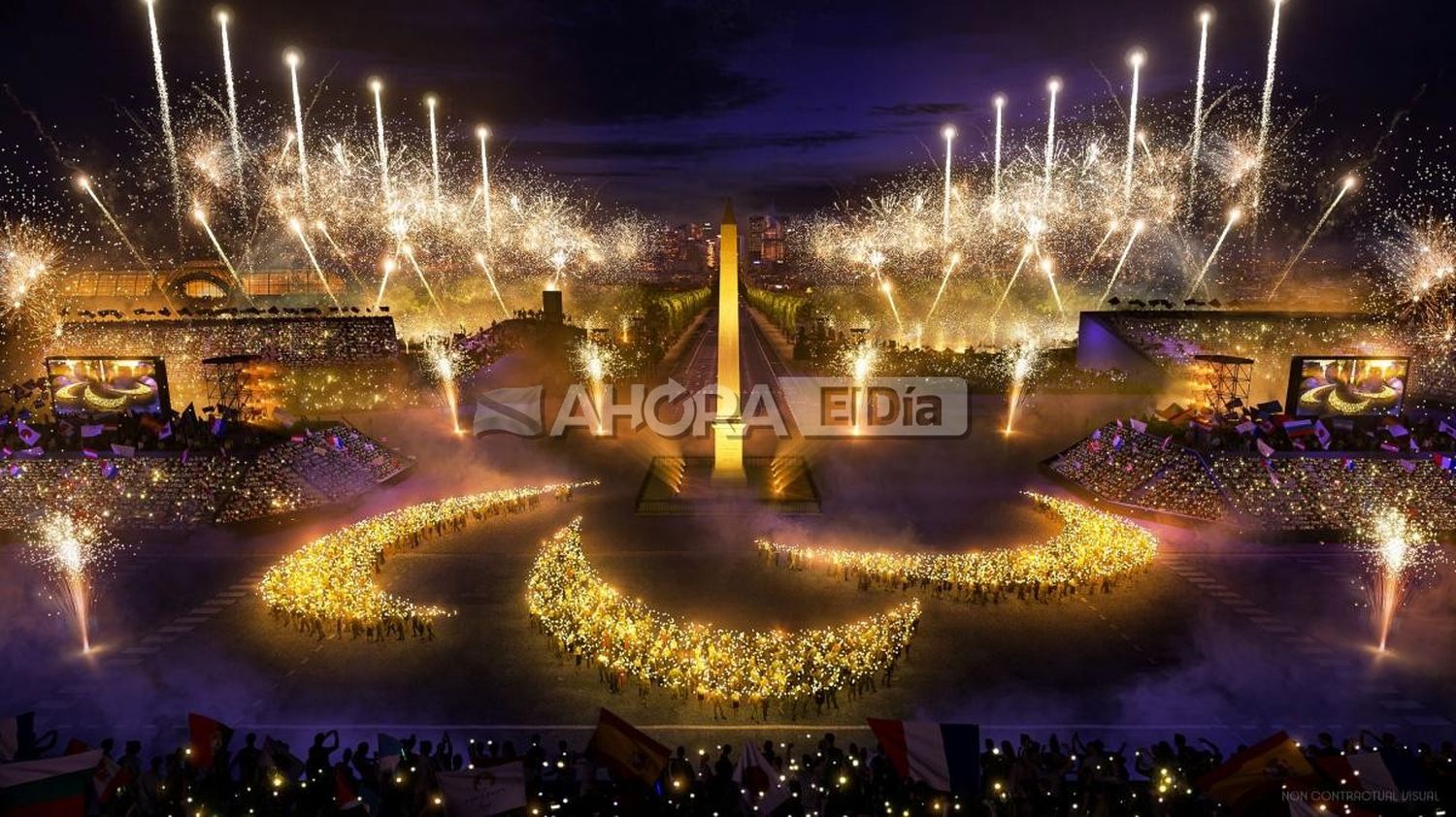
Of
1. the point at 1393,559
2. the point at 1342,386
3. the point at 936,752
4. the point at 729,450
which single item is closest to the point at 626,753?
the point at 936,752

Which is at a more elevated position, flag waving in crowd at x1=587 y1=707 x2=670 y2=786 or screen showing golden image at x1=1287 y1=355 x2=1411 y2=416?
screen showing golden image at x1=1287 y1=355 x2=1411 y2=416

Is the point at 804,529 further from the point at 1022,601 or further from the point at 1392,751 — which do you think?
the point at 1392,751

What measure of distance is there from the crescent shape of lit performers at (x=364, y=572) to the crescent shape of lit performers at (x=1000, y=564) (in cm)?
906

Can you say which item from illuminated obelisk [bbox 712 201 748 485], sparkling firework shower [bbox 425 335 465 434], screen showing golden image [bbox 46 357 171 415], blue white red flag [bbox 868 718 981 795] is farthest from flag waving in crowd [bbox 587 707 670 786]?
sparkling firework shower [bbox 425 335 465 434]

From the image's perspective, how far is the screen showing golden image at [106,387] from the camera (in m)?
28.4

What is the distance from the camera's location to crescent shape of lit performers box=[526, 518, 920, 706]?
15891mm

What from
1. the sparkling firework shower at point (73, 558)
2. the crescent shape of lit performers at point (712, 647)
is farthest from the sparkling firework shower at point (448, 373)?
the crescent shape of lit performers at point (712, 647)

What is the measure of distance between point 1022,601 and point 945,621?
7.81ft

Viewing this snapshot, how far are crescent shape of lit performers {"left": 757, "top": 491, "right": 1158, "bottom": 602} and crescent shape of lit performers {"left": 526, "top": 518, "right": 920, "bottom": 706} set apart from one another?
167 cm

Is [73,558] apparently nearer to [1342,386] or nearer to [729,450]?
[729,450]

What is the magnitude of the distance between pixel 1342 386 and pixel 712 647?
892 inches

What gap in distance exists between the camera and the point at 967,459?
34.0 meters

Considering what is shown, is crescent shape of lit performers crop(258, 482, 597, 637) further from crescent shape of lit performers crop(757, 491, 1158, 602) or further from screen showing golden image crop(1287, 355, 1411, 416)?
screen showing golden image crop(1287, 355, 1411, 416)

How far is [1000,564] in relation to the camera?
2142cm
